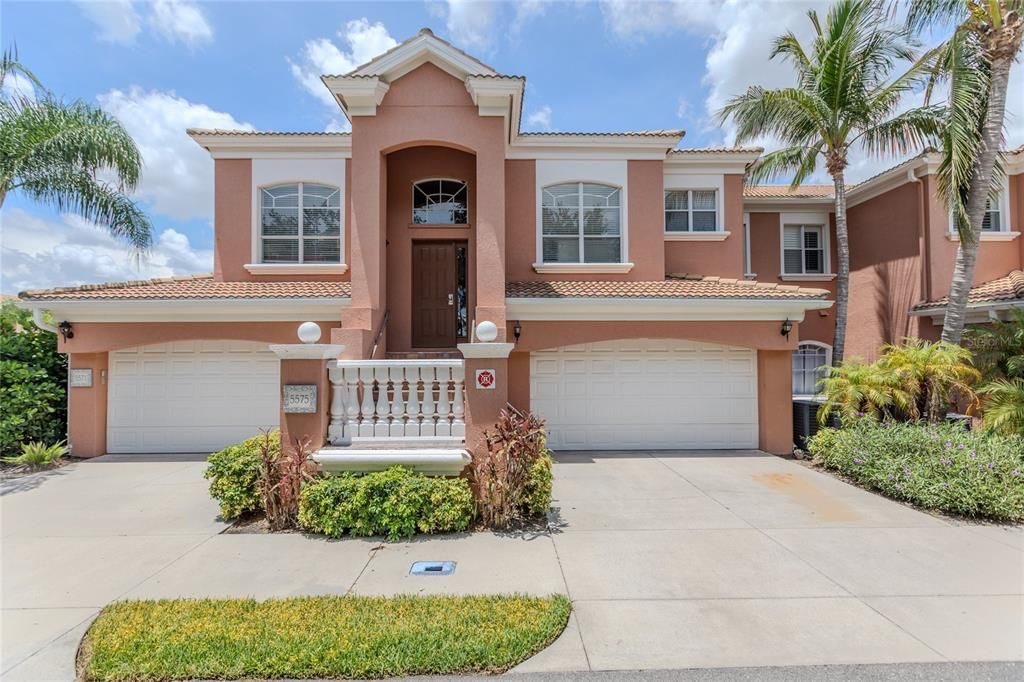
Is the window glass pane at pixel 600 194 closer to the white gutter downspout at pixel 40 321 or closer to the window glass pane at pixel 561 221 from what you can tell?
the window glass pane at pixel 561 221

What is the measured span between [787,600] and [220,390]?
414 inches

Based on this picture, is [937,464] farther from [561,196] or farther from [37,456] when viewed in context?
[37,456]

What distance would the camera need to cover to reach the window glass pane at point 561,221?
38.0 ft

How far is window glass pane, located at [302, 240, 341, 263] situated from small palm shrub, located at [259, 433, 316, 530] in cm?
628

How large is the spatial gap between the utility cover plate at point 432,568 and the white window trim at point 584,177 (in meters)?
7.71

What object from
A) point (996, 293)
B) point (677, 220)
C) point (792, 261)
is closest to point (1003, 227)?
point (996, 293)

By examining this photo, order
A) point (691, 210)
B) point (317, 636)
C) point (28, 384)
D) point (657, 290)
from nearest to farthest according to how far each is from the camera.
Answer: point (317, 636) → point (28, 384) → point (657, 290) → point (691, 210)

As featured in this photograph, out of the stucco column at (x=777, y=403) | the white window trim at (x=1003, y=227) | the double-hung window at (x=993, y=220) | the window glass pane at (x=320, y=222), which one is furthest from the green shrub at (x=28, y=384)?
the double-hung window at (x=993, y=220)

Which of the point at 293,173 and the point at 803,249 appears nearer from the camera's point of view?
the point at 293,173

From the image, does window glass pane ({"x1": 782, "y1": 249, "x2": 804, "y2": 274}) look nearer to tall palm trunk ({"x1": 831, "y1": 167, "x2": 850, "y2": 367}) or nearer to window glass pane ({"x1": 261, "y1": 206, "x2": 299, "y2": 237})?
tall palm trunk ({"x1": 831, "y1": 167, "x2": 850, "y2": 367})

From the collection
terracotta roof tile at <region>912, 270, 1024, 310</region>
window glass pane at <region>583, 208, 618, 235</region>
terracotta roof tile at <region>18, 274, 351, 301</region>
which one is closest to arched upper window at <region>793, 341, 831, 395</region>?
terracotta roof tile at <region>912, 270, 1024, 310</region>

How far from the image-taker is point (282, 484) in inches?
236

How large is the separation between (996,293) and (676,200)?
7.36 meters

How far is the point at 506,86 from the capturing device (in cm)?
904
